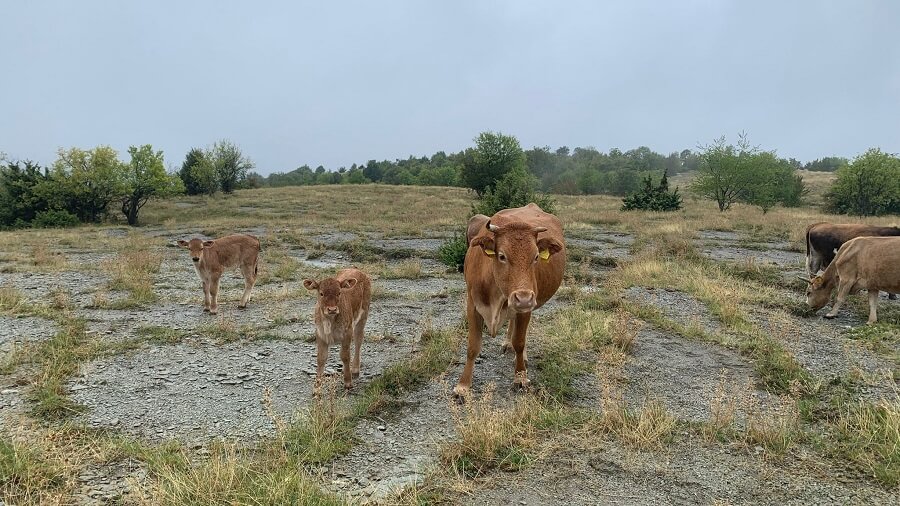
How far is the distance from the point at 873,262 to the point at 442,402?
9.17 m

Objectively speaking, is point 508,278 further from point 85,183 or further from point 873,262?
point 85,183

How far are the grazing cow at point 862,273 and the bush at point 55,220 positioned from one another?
41370 millimetres

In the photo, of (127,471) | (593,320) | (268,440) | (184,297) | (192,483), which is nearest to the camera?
(192,483)

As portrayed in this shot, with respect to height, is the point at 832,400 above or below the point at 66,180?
below

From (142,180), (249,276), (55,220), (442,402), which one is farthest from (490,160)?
(442,402)

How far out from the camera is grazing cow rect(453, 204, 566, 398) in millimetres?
5215

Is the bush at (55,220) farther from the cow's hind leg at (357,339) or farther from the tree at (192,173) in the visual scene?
the cow's hind leg at (357,339)

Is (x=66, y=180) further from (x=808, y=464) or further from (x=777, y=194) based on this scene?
(x=777, y=194)

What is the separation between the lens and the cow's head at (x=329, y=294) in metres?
5.89

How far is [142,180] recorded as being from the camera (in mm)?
36469

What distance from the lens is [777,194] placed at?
52438mm

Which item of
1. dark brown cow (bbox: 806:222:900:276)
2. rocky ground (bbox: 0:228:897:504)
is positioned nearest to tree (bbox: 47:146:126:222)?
rocky ground (bbox: 0:228:897:504)

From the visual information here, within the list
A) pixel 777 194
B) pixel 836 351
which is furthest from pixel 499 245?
pixel 777 194

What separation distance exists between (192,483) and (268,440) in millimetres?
952
